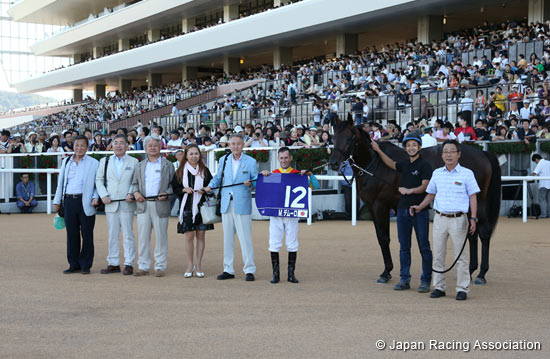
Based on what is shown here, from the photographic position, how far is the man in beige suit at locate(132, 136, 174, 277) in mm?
8633

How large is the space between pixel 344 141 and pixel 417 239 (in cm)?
145

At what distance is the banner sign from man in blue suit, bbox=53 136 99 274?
7.32 ft

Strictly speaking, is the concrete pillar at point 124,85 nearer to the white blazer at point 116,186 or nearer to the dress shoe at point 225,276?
the white blazer at point 116,186

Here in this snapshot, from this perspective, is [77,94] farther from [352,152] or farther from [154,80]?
[352,152]

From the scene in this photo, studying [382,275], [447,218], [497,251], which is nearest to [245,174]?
[382,275]

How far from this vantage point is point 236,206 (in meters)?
8.32

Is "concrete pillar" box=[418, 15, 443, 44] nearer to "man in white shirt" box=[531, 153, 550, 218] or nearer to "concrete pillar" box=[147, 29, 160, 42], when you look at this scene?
Result: "man in white shirt" box=[531, 153, 550, 218]

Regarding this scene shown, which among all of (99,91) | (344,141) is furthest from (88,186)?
(99,91)

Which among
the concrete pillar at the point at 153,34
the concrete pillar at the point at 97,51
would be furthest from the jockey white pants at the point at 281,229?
the concrete pillar at the point at 97,51

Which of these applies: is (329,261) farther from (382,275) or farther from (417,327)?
(417,327)

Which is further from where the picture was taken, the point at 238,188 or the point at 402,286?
the point at 238,188

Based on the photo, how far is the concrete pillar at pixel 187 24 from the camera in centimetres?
5306

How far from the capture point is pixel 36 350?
5.18 m

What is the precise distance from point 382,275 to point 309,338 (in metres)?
2.79
